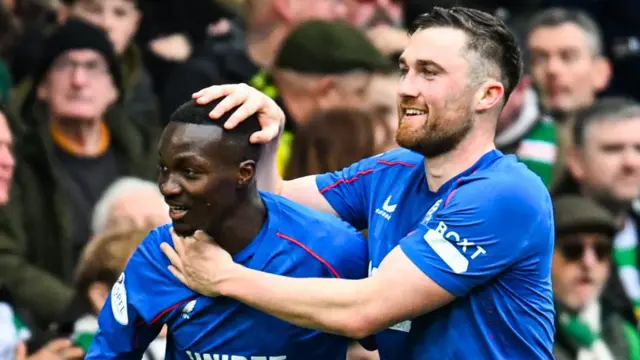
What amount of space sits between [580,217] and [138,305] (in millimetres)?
3129

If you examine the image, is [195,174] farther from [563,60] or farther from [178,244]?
[563,60]

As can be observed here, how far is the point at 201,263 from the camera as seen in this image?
372 centimetres

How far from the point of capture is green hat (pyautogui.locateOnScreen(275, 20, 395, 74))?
678 centimetres

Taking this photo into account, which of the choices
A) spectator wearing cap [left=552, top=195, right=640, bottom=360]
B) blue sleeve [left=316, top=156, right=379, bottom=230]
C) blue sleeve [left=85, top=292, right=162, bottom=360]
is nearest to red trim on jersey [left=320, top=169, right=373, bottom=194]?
blue sleeve [left=316, top=156, right=379, bottom=230]

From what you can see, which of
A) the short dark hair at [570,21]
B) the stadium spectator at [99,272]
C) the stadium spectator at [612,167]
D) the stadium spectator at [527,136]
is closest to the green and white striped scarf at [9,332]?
the stadium spectator at [99,272]

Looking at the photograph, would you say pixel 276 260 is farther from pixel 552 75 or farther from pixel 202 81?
pixel 552 75

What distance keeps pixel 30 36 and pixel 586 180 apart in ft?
8.98

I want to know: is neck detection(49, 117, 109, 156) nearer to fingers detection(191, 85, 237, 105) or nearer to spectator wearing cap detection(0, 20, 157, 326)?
spectator wearing cap detection(0, 20, 157, 326)

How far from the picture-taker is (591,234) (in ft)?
21.4

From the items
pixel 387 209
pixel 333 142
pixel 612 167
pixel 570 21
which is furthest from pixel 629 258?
pixel 387 209

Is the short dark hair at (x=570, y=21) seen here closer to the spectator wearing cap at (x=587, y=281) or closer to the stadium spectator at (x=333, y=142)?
the spectator wearing cap at (x=587, y=281)

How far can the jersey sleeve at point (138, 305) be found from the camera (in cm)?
381

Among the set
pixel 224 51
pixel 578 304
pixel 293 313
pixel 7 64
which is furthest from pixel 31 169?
pixel 293 313

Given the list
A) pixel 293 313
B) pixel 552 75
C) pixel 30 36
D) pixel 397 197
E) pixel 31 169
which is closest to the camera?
pixel 293 313
